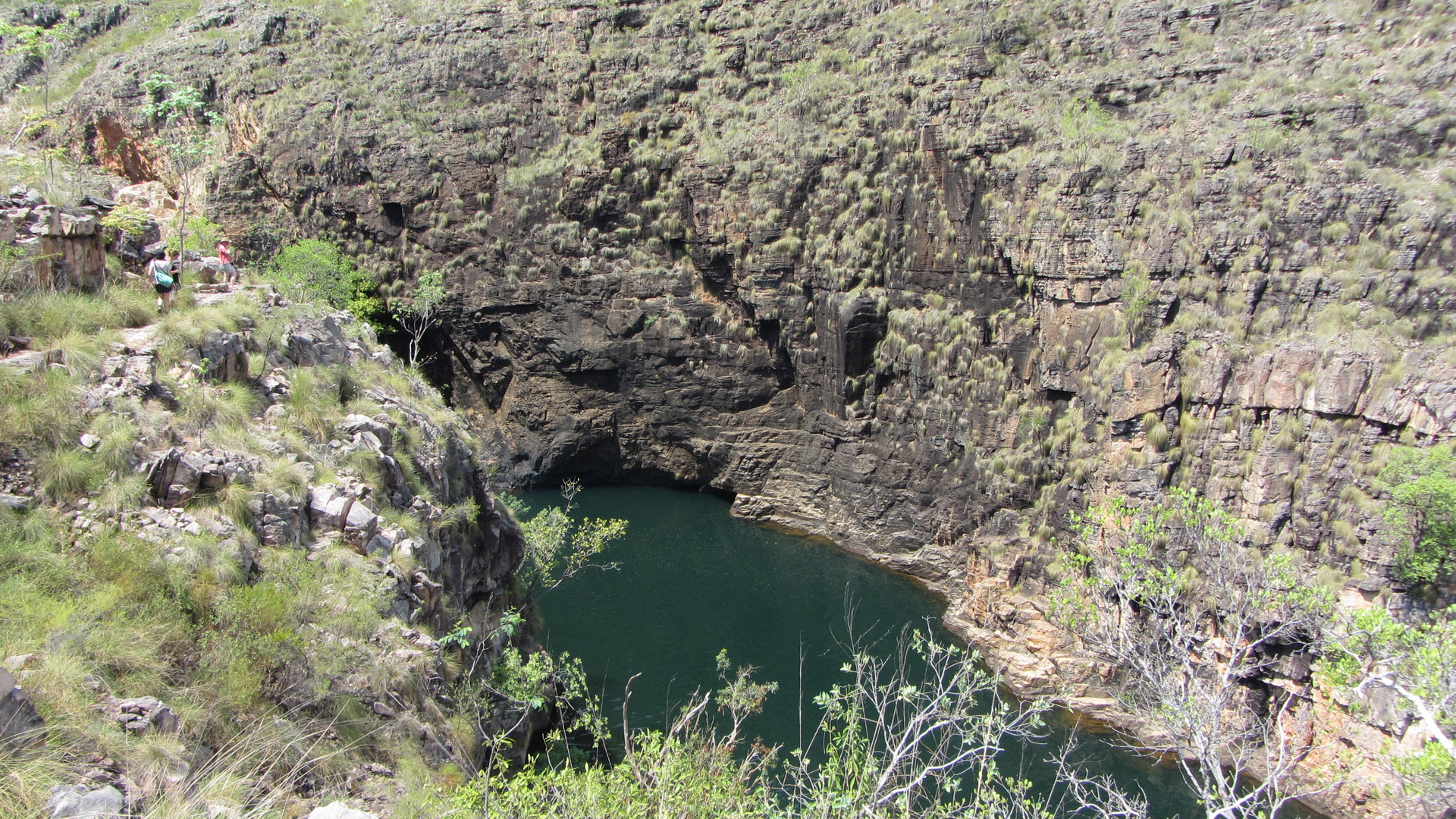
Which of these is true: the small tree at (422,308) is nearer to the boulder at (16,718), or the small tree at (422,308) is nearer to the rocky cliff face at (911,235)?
the rocky cliff face at (911,235)

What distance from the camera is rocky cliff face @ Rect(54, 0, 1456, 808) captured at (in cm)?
2555

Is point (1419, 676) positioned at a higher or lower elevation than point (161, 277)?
lower

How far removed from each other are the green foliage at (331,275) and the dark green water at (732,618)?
13.5 metres

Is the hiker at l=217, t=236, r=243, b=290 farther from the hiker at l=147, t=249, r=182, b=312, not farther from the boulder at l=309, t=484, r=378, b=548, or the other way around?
the boulder at l=309, t=484, r=378, b=548


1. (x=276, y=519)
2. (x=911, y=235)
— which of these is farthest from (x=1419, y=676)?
(x=911, y=235)

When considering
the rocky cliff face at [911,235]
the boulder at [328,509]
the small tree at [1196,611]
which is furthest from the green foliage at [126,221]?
the rocky cliff face at [911,235]

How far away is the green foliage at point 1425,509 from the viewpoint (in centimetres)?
2084

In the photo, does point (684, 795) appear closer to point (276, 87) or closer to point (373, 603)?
point (373, 603)

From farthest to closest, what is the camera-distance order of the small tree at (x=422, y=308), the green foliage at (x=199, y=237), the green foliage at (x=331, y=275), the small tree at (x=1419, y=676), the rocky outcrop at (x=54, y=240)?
the small tree at (x=422, y=308) < the green foliage at (x=331, y=275) < the green foliage at (x=199, y=237) < the rocky outcrop at (x=54, y=240) < the small tree at (x=1419, y=676)

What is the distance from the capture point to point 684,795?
11133mm

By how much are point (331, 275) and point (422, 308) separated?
4.83m

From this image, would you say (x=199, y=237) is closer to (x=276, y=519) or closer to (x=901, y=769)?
(x=276, y=519)

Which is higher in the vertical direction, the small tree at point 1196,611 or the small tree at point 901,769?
the small tree at point 901,769

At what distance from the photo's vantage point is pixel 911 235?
35.6m
